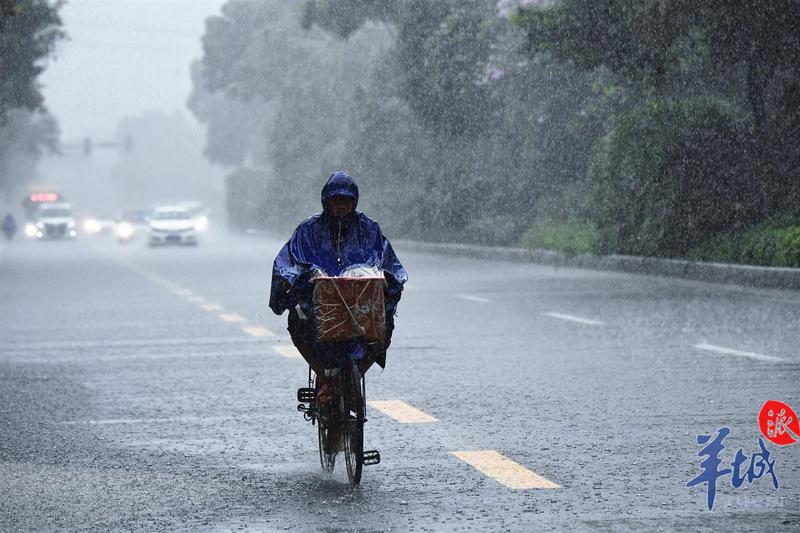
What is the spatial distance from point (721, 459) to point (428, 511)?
1.96m

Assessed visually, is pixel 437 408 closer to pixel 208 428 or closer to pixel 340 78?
pixel 208 428

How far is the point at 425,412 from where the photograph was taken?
426 inches

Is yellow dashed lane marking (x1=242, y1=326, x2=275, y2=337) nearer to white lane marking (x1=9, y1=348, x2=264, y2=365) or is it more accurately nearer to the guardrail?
white lane marking (x1=9, y1=348, x2=264, y2=365)

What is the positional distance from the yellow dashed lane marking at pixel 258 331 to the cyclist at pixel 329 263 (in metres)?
9.39

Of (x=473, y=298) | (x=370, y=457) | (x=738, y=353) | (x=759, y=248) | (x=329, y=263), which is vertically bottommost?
(x=473, y=298)

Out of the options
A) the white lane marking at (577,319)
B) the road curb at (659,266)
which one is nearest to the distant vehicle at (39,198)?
the road curb at (659,266)

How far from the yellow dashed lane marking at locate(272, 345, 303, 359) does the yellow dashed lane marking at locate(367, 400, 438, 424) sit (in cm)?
350

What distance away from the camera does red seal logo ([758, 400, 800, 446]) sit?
30.5ft

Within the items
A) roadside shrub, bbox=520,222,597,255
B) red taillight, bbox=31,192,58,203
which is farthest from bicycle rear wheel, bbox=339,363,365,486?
red taillight, bbox=31,192,58,203

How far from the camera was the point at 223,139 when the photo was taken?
110 m

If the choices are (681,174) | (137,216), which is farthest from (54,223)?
(681,174)

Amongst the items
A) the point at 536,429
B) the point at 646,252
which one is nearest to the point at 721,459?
the point at 536,429

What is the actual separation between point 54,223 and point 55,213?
5.09 feet

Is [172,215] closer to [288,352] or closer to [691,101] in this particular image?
[691,101]
